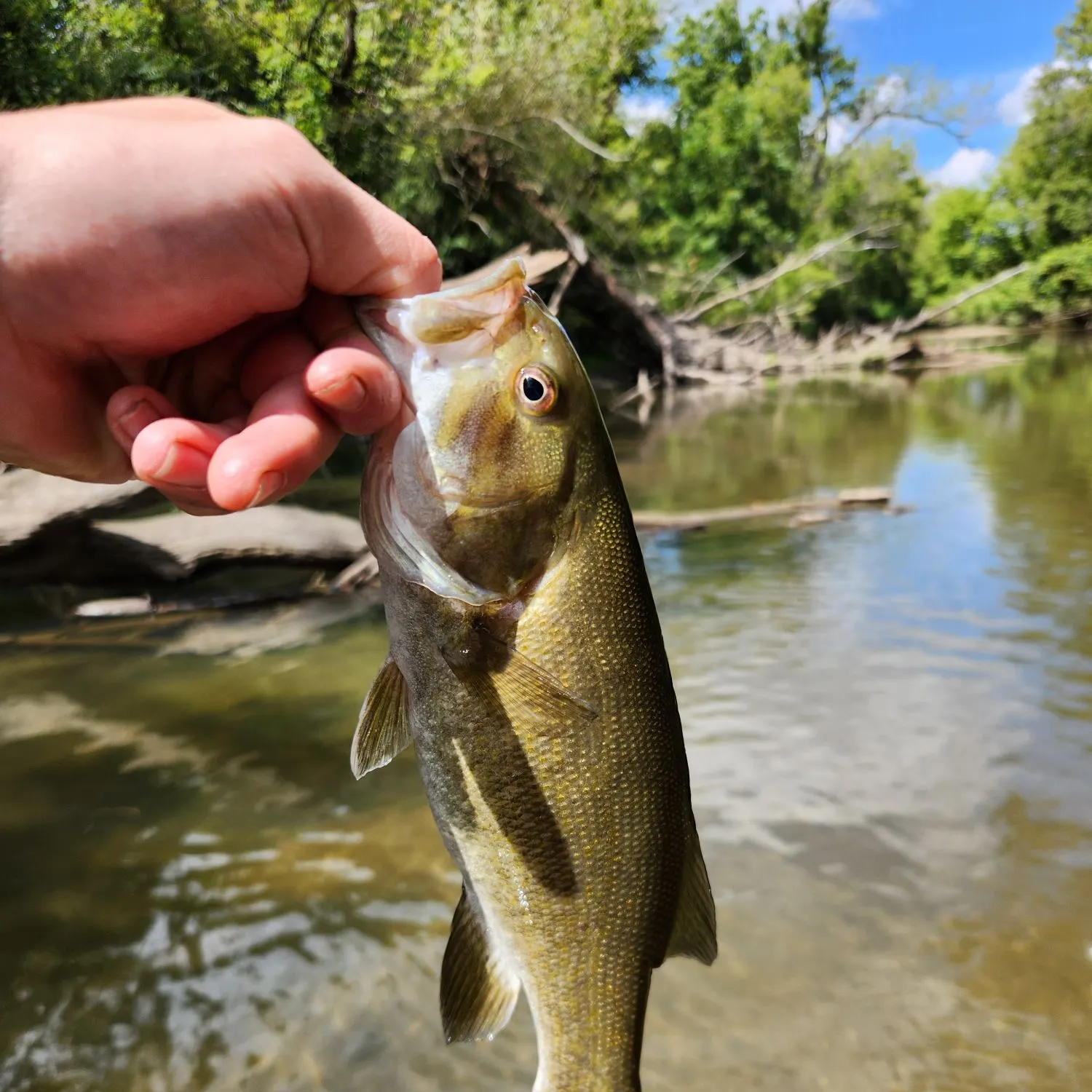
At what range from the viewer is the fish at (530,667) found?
1.82 m

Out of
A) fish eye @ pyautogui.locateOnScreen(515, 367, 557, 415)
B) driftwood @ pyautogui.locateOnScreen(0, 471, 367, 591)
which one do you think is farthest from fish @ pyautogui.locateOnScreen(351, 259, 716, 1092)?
Result: driftwood @ pyautogui.locateOnScreen(0, 471, 367, 591)

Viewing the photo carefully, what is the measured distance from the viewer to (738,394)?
29609 mm

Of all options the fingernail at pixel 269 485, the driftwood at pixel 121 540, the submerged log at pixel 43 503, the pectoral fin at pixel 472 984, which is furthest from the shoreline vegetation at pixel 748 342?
the pectoral fin at pixel 472 984

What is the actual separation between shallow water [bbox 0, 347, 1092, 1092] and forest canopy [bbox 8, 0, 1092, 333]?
14.0 m

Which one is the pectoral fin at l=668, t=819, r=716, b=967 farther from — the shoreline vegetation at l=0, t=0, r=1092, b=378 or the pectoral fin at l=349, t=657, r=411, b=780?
the shoreline vegetation at l=0, t=0, r=1092, b=378

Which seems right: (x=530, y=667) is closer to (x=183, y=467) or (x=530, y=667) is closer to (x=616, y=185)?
(x=183, y=467)

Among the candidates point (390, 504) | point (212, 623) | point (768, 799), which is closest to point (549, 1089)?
point (390, 504)

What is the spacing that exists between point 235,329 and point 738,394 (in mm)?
28831

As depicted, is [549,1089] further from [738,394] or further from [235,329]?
[738,394]

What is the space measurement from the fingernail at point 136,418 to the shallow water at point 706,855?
108 inches

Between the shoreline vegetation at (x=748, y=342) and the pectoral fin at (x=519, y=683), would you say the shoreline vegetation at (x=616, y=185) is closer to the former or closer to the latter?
the shoreline vegetation at (x=748, y=342)

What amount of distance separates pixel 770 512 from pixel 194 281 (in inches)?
409

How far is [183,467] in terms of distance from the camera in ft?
5.96

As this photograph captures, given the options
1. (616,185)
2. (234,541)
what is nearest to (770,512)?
(234,541)
